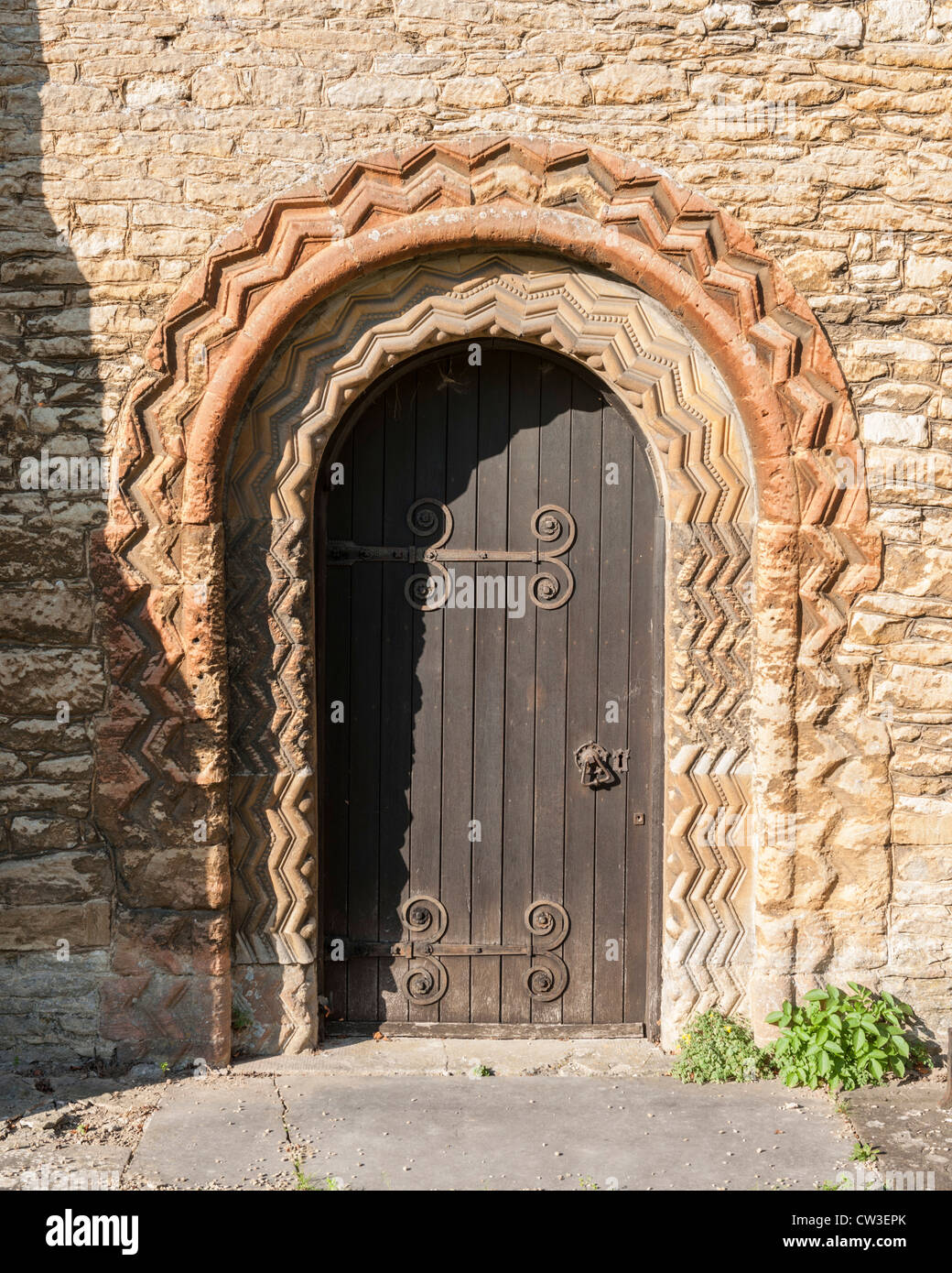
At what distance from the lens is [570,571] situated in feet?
14.4

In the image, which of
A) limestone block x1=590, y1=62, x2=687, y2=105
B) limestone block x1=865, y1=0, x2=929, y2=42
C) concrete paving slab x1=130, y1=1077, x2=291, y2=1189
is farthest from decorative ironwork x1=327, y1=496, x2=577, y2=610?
limestone block x1=865, y1=0, x2=929, y2=42

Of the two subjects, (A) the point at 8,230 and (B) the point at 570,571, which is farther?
(B) the point at 570,571

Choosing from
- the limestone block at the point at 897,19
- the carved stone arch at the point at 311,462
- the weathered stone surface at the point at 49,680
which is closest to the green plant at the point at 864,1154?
the carved stone arch at the point at 311,462

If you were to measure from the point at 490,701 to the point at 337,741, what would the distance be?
0.60 meters

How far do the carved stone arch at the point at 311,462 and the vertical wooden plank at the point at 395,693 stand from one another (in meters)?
0.30

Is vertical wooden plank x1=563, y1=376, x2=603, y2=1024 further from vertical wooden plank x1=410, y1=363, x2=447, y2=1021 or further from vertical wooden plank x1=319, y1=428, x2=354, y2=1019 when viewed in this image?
vertical wooden plank x1=319, y1=428, x2=354, y2=1019

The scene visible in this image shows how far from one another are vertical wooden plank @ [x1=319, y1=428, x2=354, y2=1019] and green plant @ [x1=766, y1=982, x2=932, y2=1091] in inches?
64.9

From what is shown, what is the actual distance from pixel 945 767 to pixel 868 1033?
1.01 metres

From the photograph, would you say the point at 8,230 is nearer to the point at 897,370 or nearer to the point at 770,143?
the point at 770,143

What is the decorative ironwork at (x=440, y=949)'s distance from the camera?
445 centimetres

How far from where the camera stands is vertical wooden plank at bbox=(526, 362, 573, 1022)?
4383 millimetres

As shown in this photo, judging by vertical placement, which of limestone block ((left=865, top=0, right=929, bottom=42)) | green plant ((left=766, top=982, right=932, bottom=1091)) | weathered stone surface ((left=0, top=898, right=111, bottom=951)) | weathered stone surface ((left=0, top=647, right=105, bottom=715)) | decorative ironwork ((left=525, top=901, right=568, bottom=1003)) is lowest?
green plant ((left=766, top=982, right=932, bottom=1091))

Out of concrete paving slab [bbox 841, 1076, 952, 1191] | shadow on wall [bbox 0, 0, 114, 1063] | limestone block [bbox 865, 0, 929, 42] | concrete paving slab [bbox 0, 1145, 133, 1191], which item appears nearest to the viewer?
concrete paving slab [bbox 0, 1145, 133, 1191]

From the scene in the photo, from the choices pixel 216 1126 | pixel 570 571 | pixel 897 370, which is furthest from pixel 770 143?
pixel 216 1126
